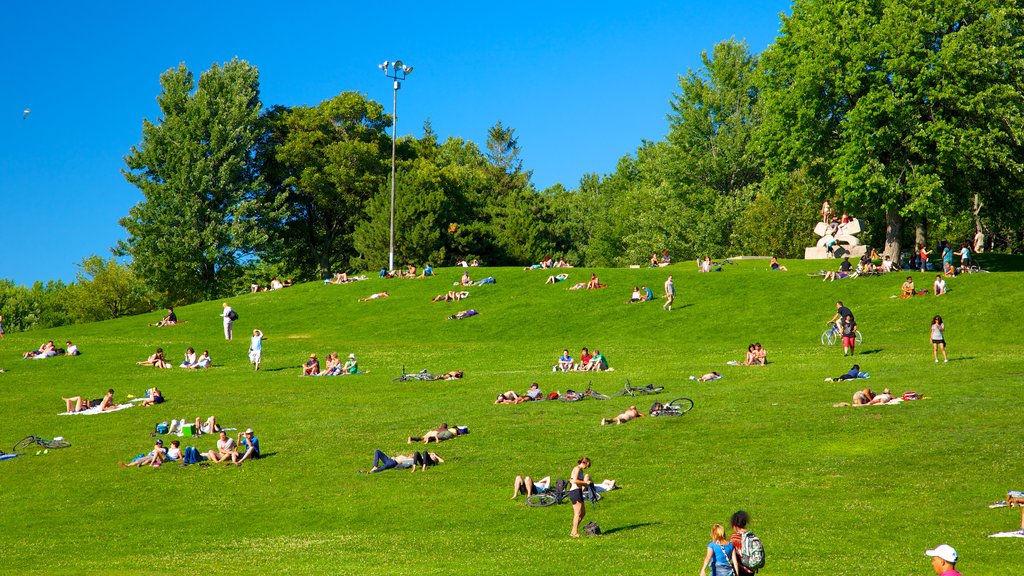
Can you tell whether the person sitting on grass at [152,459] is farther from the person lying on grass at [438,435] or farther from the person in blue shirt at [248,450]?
the person lying on grass at [438,435]

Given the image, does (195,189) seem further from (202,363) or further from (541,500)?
(541,500)

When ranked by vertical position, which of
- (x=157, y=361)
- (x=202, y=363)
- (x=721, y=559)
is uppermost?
(x=157, y=361)

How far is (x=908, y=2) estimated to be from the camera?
71.5 metres

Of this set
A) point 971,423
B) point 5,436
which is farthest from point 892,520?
point 5,436

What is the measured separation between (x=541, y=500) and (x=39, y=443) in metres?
22.8

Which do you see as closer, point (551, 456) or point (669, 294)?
point (551, 456)

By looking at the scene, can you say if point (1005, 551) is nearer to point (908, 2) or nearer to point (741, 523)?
point (741, 523)

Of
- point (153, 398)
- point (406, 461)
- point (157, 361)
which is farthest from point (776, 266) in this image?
point (406, 461)

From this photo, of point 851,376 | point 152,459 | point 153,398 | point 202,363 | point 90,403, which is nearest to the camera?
point 152,459

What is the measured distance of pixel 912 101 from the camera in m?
70.3

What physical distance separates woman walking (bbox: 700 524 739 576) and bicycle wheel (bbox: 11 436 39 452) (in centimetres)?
3178

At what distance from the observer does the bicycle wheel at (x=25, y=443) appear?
3788cm

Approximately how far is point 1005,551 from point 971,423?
12849 mm

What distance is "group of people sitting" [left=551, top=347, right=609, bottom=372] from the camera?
4781 cm
